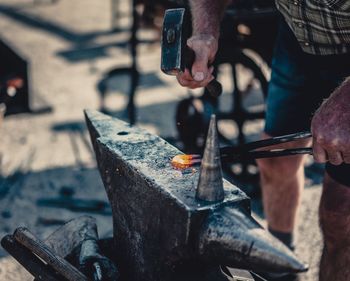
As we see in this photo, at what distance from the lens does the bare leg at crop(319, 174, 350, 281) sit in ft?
6.61

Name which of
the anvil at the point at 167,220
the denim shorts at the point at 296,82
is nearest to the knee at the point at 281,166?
the denim shorts at the point at 296,82

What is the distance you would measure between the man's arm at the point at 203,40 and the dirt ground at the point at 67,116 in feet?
4.18

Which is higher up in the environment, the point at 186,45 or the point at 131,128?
the point at 186,45

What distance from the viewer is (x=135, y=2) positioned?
12.6ft

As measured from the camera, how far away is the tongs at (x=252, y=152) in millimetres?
1694

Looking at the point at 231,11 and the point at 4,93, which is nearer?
the point at 231,11

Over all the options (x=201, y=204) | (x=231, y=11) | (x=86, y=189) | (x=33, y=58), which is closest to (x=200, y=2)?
(x=231, y=11)

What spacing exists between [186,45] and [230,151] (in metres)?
0.42

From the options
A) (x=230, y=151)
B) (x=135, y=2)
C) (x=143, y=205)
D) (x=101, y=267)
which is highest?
(x=135, y=2)

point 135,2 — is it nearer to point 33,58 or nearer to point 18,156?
point 18,156

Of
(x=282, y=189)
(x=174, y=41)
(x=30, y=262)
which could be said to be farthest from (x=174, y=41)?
(x=282, y=189)

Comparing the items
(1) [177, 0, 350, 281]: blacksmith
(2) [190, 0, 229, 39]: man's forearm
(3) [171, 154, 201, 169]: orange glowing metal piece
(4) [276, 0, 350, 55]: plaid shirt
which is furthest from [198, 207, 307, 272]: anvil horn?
(2) [190, 0, 229, 39]: man's forearm

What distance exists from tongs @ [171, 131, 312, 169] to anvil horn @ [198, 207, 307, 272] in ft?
0.91

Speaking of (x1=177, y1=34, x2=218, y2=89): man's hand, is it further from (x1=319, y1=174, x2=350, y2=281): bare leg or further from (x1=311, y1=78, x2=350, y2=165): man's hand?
(x1=319, y1=174, x2=350, y2=281): bare leg
